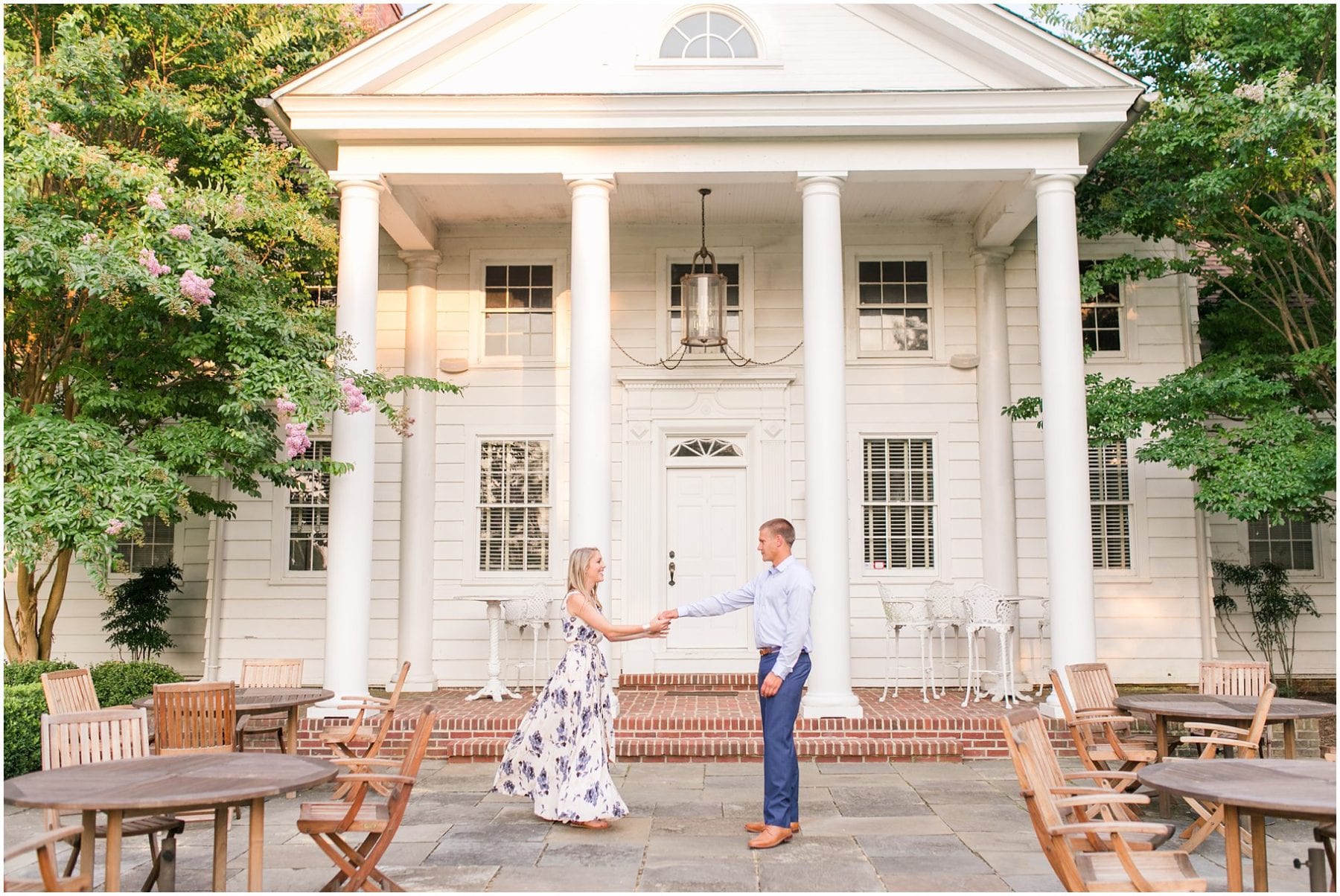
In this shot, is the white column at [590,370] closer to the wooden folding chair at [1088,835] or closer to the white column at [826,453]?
the white column at [826,453]

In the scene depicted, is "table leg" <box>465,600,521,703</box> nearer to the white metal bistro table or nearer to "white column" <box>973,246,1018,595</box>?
the white metal bistro table

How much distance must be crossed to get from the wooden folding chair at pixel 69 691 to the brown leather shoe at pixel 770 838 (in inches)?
150

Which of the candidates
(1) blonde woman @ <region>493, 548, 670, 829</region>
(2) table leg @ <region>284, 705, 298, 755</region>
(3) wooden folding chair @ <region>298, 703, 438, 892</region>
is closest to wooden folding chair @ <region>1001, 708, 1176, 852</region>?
(1) blonde woman @ <region>493, 548, 670, 829</region>

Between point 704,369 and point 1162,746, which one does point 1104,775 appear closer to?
point 1162,746

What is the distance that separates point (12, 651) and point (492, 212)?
6.52 meters

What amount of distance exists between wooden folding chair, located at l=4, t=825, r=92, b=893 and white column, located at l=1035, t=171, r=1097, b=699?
298 inches

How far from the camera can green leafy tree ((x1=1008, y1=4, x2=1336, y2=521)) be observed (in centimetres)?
917

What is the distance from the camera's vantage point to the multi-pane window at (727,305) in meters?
11.6

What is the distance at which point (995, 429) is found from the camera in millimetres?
11242

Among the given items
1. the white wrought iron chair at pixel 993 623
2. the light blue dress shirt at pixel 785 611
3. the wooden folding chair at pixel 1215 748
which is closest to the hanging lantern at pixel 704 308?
the white wrought iron chair at pixel 993 623

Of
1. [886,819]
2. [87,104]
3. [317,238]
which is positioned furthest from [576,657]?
[87,104]

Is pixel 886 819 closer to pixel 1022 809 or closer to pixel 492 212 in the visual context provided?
pixel 1022 809

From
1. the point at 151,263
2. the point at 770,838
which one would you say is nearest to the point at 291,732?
the point at 770,838

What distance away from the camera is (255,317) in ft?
28.3
